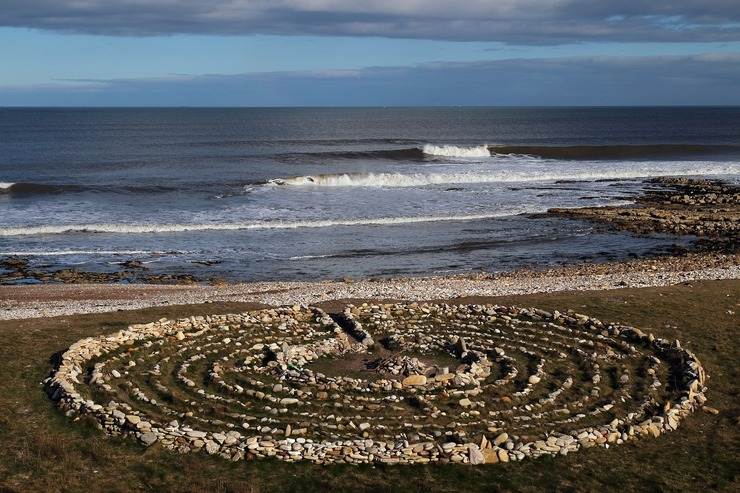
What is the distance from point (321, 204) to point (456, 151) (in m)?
46.7

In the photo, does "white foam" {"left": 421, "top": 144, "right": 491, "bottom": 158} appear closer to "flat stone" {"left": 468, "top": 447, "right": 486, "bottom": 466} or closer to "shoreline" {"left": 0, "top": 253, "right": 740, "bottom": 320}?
"shoreline" {"left": 0, "top": 253, "right": 740, "bottom": 320}

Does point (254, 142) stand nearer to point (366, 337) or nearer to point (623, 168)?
point (623, 168)

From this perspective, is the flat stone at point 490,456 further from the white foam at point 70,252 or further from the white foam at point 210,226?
the white foam at point 210,226

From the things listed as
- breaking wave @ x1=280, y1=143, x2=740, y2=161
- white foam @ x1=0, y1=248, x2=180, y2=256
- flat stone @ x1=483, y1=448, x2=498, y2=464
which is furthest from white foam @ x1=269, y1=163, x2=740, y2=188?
flat stone @ x1=483, y1=448, x2=498, y2=464

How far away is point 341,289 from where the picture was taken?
28719 mm

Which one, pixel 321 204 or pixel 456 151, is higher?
pixel 456 151

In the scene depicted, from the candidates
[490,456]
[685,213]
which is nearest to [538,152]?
[685,213]

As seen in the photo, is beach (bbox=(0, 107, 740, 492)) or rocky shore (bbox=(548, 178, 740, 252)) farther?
rocky shore (bbox=(548, 178, 740, 252))

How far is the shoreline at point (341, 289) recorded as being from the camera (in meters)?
26.5

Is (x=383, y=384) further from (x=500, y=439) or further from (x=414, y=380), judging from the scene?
(x=500, y=439)

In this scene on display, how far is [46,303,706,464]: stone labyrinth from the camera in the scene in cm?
1462

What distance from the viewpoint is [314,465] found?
45.3ft

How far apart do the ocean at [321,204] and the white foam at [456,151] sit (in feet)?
0.92

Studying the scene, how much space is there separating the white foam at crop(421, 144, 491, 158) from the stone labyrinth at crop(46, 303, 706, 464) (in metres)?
74.6
